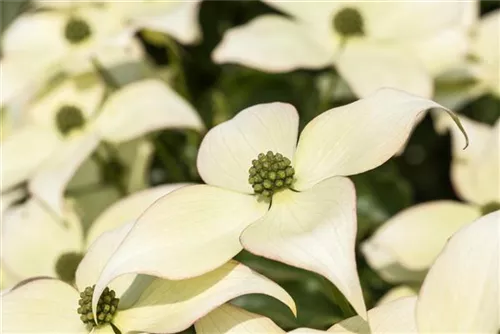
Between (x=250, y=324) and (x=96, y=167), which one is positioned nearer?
(x=250, y=324)

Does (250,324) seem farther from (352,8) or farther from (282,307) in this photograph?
(352,8)

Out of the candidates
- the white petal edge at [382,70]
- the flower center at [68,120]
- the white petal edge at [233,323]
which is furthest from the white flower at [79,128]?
the white petal edge at [233,323]

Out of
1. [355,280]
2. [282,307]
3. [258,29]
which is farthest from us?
[258,29]

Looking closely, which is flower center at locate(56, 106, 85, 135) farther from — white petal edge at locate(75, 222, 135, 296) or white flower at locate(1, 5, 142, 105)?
white petal edge at locate(75, 222, 135, 296)

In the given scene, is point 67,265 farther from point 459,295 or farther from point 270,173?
point 459,295

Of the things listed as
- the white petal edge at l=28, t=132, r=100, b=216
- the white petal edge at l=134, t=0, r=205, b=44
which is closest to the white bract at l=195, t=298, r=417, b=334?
the white petal edge at l=28, t=132, r=100, b=216

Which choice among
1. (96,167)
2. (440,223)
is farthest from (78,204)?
(440,223)
